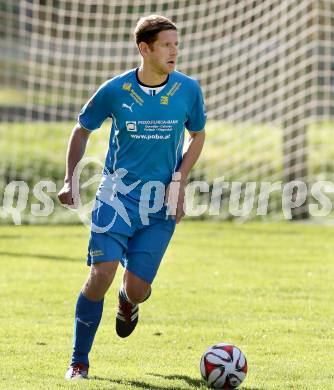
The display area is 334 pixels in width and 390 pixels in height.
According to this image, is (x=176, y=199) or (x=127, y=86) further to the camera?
(x=127, y=86)

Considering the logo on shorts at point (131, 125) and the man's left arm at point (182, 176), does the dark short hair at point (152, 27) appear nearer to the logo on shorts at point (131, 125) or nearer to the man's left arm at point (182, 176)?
the logo on shorts at point (131, 125)

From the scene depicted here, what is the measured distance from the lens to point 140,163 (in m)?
5.89

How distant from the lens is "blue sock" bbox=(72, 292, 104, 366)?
570 cm

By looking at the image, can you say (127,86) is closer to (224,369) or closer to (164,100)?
(164,100)

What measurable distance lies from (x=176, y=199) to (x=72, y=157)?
646 mm

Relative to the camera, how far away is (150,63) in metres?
5.87

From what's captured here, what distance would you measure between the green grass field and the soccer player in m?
0.45

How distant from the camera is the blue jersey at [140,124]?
232 inches

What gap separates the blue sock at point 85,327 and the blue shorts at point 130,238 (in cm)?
23

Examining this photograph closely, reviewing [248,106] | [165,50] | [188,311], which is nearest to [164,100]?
[165,50]

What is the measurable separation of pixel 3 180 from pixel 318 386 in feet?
31.2

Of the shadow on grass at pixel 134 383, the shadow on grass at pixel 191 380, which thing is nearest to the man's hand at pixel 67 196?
the shadow on grass at pixel 134 383

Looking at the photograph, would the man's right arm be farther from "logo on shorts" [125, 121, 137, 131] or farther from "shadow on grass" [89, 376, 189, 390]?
"shadow on grass" [89, 376, 189, 390]

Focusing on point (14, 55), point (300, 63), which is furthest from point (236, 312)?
point (14, 55)
